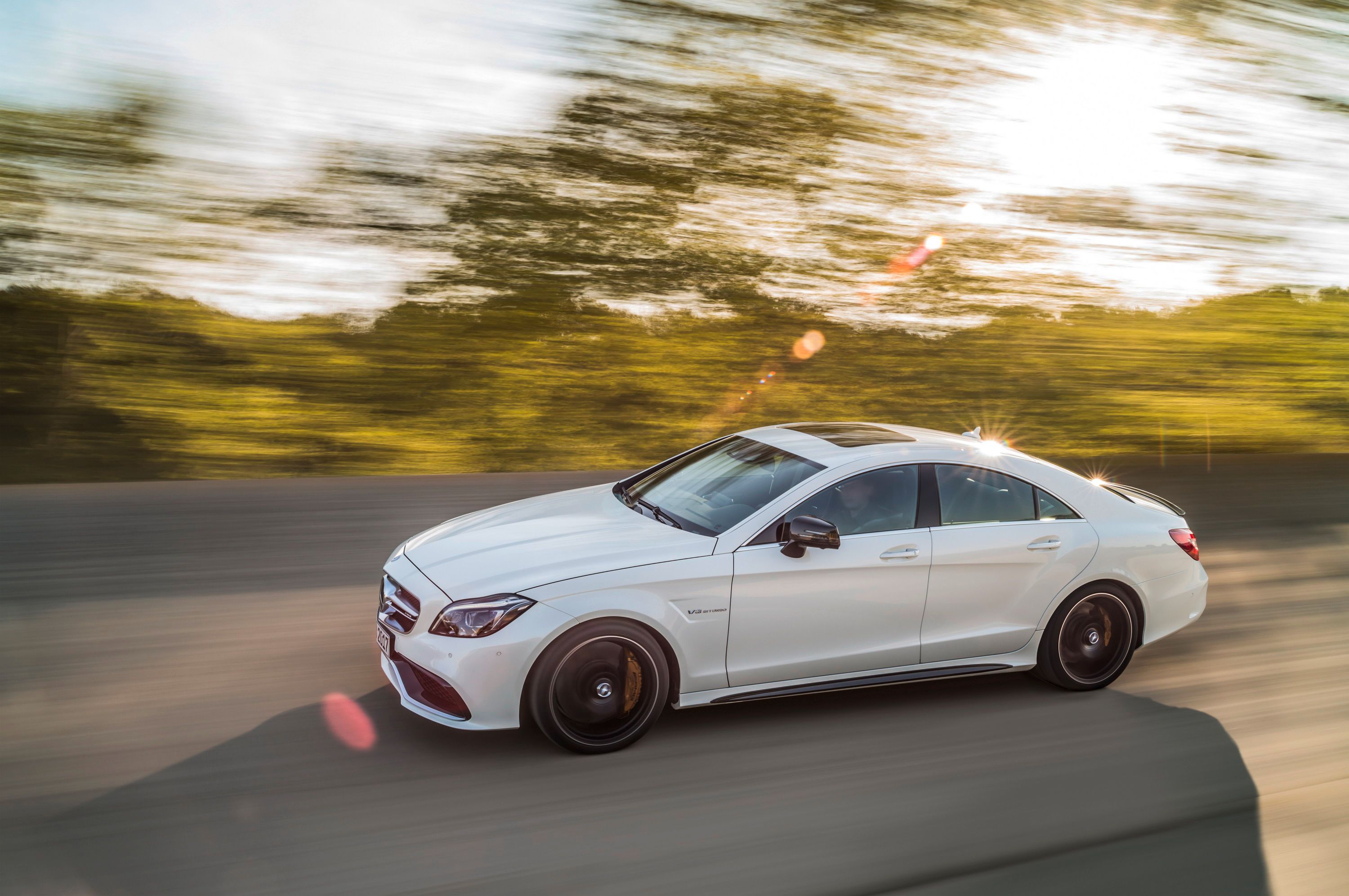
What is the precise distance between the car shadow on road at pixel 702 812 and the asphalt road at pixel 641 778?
0.04 ft

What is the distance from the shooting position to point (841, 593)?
15.5 ft

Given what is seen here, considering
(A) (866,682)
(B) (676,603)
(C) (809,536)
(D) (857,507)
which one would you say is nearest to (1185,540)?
(D) (857,507)

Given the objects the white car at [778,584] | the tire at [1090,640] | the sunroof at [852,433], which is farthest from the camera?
the sunroof at [852,433]

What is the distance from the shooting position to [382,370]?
1296cm

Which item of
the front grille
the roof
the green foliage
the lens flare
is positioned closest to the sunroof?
the roof

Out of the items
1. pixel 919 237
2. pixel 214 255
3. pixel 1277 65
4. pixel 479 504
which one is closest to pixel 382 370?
pixel 214 255

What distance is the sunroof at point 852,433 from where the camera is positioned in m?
5.45

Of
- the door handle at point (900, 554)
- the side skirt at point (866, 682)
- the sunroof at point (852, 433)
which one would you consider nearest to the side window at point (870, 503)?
the door handle at point (900, 554)

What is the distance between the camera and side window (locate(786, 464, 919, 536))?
16.1 ft

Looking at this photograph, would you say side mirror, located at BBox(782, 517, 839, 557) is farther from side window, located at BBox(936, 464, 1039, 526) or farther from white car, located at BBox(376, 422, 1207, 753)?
side window, located at BBox(936, 464, 1039, 526)

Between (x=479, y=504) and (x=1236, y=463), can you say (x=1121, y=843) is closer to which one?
(x=479, y=504)

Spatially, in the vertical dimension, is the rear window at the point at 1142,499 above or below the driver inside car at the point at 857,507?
below

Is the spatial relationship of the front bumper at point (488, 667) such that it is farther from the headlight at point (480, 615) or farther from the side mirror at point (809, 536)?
the side mirror at point (809, 536)

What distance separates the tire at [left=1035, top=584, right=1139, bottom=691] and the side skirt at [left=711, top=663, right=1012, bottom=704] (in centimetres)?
30
